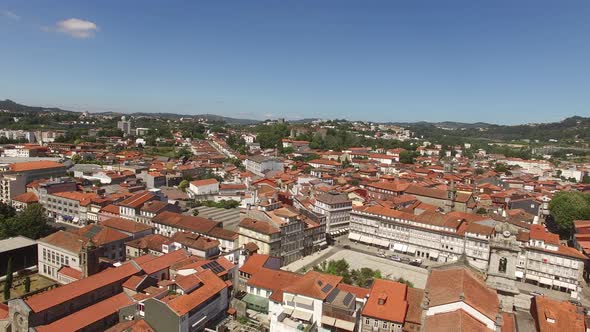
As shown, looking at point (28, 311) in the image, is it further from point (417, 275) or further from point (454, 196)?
Result: point (454, 196)

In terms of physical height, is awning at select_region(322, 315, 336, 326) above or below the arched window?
below

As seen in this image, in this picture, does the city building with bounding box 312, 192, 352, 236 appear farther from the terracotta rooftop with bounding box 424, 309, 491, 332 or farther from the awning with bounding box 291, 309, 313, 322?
the terracotta rooftop with bounding box 424, 309, 491, 332

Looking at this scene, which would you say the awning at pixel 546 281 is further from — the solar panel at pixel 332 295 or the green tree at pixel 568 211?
the solar panel at pixel 332 295

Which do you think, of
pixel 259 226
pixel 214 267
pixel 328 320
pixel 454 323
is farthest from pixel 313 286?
pixel 259 226

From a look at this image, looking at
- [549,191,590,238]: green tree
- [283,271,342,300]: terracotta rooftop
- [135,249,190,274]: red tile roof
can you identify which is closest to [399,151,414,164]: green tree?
[549,191,590,238]: green tree

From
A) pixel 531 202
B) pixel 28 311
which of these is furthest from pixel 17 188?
pixel 531 202

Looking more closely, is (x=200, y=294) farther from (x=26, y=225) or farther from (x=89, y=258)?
(x=26, y=225)

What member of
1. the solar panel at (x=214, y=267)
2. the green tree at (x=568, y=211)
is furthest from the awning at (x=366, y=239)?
the green tree at (x=568, y=211)
